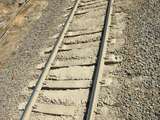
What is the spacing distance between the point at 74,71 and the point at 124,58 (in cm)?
105

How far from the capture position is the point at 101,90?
567 centimetres

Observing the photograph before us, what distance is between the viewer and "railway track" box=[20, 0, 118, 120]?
221 inches

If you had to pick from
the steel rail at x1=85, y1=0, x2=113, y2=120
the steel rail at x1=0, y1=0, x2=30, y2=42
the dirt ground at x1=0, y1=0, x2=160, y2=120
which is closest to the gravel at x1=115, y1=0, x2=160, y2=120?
the dirt ground at x1=0, y1=0, x2=160, y2=120

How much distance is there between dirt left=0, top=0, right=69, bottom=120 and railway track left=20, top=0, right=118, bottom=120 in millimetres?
336

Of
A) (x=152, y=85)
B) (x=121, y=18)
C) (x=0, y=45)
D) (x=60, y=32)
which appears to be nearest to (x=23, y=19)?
(x=0, y=45)

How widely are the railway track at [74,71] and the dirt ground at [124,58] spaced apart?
33 centimetres

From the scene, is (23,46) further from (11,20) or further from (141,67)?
(141,67)

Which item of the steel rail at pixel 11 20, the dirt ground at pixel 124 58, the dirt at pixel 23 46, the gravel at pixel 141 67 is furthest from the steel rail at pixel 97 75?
the steel rail at pixel 11 20

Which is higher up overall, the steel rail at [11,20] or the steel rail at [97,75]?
the steel rail at [11,20]

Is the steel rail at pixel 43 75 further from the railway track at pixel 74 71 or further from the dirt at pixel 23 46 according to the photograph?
the dirt at pixel 23 46

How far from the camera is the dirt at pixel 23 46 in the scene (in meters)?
6.58

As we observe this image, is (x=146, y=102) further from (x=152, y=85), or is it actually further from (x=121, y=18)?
(x=121, y=18)

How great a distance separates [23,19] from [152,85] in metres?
5.84

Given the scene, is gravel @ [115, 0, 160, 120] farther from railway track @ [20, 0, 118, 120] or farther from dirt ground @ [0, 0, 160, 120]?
railway track @ [20, 0, 118, 120]
